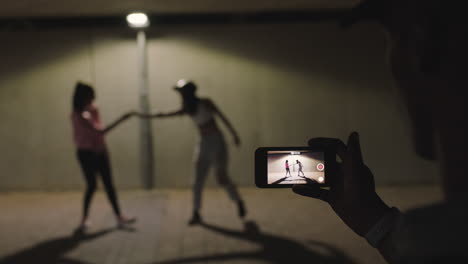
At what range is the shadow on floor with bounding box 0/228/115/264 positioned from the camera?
4059 mm

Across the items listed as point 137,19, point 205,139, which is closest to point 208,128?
point 205,139

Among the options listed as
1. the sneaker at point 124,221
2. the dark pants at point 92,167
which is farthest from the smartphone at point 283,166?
the sneaker at point 124,221

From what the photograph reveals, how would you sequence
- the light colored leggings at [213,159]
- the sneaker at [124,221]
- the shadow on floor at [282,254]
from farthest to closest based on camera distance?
the sneaker at [124,221] < the light colored leggings at [213,159] < the shadow on floor at [282,254]

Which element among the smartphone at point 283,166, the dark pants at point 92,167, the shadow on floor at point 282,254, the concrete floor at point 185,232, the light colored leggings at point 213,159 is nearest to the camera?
the smartphone at point 283,166

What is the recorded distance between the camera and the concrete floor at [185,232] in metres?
4.02

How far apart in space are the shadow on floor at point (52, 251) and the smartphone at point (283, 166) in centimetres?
308

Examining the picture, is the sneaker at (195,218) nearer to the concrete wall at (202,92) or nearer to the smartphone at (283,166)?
the concrete wall at (202,92)

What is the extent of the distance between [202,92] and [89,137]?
8.35ft

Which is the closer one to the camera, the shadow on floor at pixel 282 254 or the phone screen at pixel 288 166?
the phone screen at pixel 288 166

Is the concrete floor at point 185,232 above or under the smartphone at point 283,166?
under

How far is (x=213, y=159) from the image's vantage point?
4.91 m

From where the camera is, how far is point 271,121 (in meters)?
6.98

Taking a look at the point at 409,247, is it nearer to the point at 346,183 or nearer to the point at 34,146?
the point at 346,183

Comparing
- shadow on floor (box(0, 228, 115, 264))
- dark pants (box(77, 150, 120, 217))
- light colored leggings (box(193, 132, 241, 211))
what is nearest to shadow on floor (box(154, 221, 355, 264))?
light colored leggings (box(193, 132, 241, 211))
